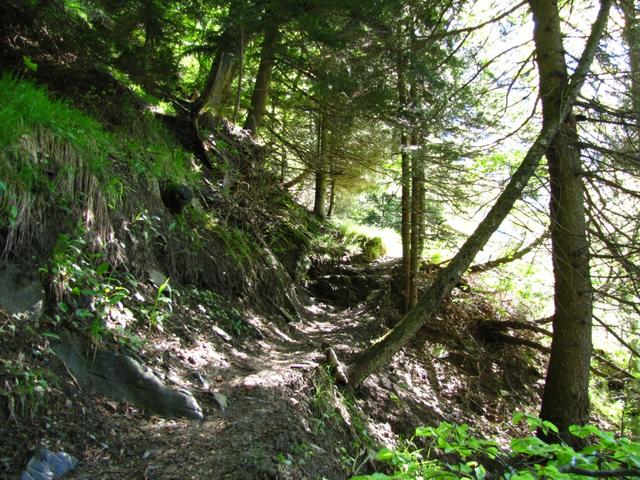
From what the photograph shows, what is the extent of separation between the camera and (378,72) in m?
6.51

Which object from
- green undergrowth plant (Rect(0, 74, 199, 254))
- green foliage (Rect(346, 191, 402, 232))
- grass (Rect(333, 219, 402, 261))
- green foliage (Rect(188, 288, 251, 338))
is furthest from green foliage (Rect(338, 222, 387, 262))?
green undergrowth plant (Rect(0, 74, 199, 254))

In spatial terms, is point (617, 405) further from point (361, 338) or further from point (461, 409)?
point (361, 338)

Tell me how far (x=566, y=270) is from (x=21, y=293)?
5.10 meters

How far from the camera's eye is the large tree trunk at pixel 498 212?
452 centimetres

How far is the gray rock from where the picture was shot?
10.4ft

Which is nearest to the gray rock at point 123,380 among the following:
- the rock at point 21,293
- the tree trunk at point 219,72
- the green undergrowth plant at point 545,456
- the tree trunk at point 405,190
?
the rock at point 21,293

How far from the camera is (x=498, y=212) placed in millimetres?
4598

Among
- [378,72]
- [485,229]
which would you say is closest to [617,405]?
[485,229]

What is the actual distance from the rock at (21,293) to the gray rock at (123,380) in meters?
0.28

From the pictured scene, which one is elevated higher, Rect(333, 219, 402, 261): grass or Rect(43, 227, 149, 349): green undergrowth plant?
Rect(333, 219, 402, 261): grass

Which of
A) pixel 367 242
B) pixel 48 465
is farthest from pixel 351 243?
pixel 48 465

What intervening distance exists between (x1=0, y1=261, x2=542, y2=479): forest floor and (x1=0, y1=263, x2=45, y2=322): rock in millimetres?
396

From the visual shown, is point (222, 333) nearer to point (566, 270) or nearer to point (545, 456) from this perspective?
point (545, 456)

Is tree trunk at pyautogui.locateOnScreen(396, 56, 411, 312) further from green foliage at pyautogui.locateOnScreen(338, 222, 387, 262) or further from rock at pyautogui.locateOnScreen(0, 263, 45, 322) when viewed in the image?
rock at pyautogui.locateOnScreen(0, 263, 45, 322)
